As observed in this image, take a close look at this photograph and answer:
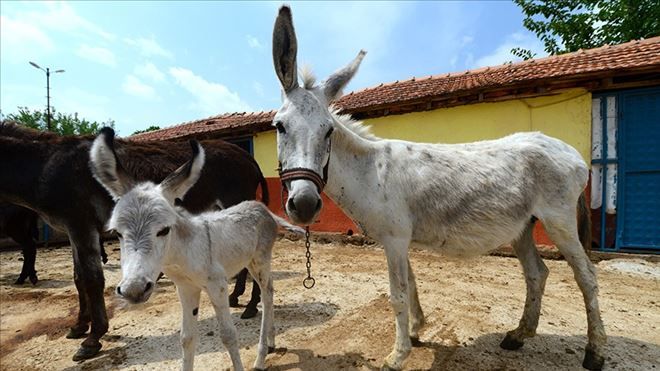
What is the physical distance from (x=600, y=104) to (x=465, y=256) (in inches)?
247

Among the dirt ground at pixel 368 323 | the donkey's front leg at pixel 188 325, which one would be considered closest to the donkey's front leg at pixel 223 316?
the donkey's front leg at pixel 188 325

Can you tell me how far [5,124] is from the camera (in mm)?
4211

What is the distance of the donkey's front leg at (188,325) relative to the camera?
2756 mm

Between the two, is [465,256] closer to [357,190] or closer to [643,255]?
[357,190]

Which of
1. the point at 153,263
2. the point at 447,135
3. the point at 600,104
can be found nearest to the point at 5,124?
the point at 153,263

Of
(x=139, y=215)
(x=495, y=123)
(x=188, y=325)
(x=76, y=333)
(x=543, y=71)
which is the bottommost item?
(x=76, y=333)

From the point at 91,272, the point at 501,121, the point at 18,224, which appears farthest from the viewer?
the point at 501,121

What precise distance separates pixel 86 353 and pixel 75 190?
1.81 meters

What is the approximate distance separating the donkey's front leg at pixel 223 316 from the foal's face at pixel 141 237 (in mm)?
579

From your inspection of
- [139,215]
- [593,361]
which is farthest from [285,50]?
[593,361]

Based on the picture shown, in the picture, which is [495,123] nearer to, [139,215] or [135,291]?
[139,215]

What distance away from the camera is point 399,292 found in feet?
9.06

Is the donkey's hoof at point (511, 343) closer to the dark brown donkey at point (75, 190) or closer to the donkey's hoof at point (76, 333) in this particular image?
the dark brown donkey at point (75, 190)

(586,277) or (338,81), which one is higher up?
(338,81)
